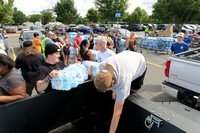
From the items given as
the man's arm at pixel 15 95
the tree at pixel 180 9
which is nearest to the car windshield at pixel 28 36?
the man's arm at pixel 15 95

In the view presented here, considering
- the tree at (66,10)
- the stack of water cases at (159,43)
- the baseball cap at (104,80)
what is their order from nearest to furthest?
the baseball cap at (104,80), the stack of water cases at (159,43), the tree at (66,10)

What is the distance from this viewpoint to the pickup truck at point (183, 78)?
10.1 ft

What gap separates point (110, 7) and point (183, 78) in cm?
3607

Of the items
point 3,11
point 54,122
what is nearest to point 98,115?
point 54,122

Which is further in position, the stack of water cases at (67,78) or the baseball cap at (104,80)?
the stack of water cases at (67,78)

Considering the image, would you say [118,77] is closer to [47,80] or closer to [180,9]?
[47,80]

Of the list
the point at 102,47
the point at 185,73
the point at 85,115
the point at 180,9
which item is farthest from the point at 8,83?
the point at 180,9

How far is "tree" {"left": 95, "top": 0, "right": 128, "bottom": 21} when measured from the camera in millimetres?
35625

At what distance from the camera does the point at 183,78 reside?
334 centimetres

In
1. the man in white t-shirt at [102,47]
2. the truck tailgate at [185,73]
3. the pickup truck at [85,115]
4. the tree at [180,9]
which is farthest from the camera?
the tree at [180,9]

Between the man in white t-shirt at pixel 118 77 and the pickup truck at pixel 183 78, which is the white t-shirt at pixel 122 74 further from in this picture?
the pickup truck at pixel 183 78

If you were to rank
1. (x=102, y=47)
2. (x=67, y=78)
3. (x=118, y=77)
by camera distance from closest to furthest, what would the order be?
(x=118, y=77), (x=67, y=78), (x=102, y=47)

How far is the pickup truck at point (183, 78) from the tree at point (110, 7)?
35.5 meters

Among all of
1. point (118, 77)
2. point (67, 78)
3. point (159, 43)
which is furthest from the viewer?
point (159, 43)
